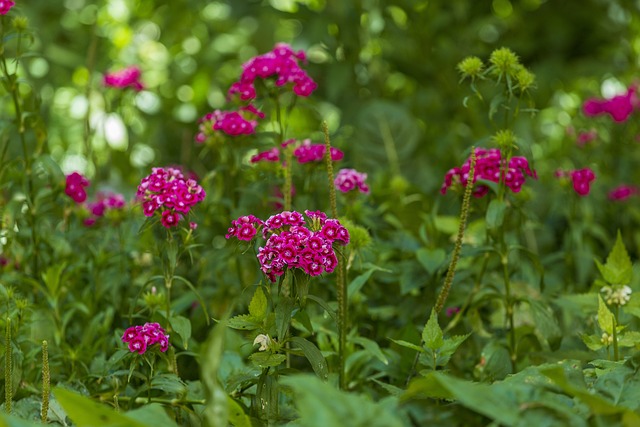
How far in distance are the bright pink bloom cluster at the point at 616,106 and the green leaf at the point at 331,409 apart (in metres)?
2.43

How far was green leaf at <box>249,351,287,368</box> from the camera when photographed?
1746 mm

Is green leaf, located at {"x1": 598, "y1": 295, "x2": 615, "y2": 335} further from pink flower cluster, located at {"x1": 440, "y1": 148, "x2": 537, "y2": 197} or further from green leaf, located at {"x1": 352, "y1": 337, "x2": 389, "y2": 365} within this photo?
green leaf, located at {"x1": 352, "y1": 337, "x2": 389, "y2": 365}

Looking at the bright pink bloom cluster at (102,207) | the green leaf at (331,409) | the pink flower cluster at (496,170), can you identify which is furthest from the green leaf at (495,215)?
the bright pink bloom cluster at (102,207)

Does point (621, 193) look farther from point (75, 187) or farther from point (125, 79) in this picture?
point (75, 187)

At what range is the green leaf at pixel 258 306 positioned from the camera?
179cm

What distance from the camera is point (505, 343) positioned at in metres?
2.33

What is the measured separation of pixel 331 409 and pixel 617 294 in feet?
3.73

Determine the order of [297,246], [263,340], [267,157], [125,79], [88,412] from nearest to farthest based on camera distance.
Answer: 1. [88,412]
2. [297,246]
3. [263,340]
4. [267,157]
5. [125,79]

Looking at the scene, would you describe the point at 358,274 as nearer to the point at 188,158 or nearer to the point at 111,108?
the point at 111,108

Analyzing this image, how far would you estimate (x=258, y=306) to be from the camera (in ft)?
5.89

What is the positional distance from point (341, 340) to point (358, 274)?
1.16 ft

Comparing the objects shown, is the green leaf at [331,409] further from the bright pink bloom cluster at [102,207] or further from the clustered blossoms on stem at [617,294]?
the bright pink bloom cluster at [102,207]

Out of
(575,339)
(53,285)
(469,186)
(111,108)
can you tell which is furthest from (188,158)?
(469,186)

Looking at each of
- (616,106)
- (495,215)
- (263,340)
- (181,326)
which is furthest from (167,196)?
(616,106)
